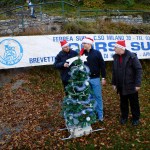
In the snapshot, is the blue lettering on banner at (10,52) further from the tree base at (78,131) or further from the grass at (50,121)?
the tree base at (78,131)

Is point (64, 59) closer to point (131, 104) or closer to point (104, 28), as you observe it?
point (131, 104)

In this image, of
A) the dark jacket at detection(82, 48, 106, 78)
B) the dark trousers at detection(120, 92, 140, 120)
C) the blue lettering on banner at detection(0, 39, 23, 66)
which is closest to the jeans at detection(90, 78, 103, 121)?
the dark jacket at detection(82, 48, 106, 78)

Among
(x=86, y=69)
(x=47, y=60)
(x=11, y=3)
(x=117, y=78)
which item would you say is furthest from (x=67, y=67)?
(x=11, y=3)

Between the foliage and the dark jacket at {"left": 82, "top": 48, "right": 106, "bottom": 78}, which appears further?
the foliage

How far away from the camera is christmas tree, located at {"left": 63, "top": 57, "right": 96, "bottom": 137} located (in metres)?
6.09

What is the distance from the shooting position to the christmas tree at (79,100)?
6.09m

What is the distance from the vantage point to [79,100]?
6.17 metres

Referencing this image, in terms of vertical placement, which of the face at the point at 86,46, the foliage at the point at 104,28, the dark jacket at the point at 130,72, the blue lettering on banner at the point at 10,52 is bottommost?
the dark jacket at the point at 130,72

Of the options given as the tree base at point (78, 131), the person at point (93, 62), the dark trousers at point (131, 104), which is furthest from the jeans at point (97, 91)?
the tree base at point (78, 131)

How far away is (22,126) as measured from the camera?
7.31 meters

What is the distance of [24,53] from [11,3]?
41.6 feet

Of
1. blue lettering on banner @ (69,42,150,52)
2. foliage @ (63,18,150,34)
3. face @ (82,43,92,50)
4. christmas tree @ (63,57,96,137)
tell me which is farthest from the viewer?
foliage @ (63,18,150,34)

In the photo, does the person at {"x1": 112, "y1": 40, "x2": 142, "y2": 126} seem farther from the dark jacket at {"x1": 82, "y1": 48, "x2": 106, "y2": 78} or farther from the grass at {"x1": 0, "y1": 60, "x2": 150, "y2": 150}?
the grass at {"x1": 0, "y1": 60, "x2": 150, "y2": 150}

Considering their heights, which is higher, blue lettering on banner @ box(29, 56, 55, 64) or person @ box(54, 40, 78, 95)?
blue lettering on banner @ box(29, 56, 55, 64)
